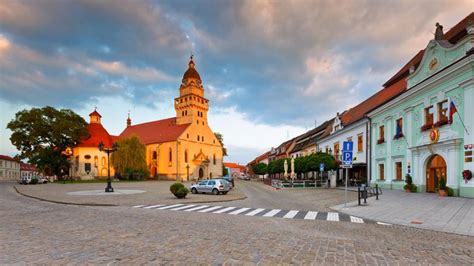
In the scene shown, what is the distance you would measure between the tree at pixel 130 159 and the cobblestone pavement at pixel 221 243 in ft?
159

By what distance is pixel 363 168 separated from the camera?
3472cm

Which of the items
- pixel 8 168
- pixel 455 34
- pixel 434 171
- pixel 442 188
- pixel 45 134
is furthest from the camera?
pixel 8 168

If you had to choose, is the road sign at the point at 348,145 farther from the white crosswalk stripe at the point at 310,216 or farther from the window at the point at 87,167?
the window at the point at 87,167

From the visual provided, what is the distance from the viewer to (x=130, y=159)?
57562 millimetres

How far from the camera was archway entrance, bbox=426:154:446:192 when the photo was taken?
20.5 metres

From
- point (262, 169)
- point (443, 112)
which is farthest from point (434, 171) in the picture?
point (262, 169)

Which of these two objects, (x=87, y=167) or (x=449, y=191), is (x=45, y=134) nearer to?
(x=87, y=167)

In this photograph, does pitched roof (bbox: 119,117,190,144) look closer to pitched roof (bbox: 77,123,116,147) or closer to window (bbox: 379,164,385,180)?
pitched roof (bbox: 77,123,116,147)

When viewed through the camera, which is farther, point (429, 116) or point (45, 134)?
point (45, 134)

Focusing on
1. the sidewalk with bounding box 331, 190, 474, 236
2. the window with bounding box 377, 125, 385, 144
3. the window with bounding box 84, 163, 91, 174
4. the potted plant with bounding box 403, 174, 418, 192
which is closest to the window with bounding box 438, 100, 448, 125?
the potted plant with bounding box 403, 174, 418, 192

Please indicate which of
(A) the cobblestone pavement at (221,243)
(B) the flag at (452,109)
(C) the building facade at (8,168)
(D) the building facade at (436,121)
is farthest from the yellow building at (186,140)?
(A) the cobblestone pavement at (221,243)

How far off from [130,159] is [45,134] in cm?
1527

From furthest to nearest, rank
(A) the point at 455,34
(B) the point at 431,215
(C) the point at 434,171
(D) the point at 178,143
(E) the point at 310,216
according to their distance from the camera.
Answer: (D) the point at 178,143 → (A) the point at 455,34 → (C) the point at 434,171 → (E) the point at 310,216 → (B) the point at 431,215

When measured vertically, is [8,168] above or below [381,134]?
below
